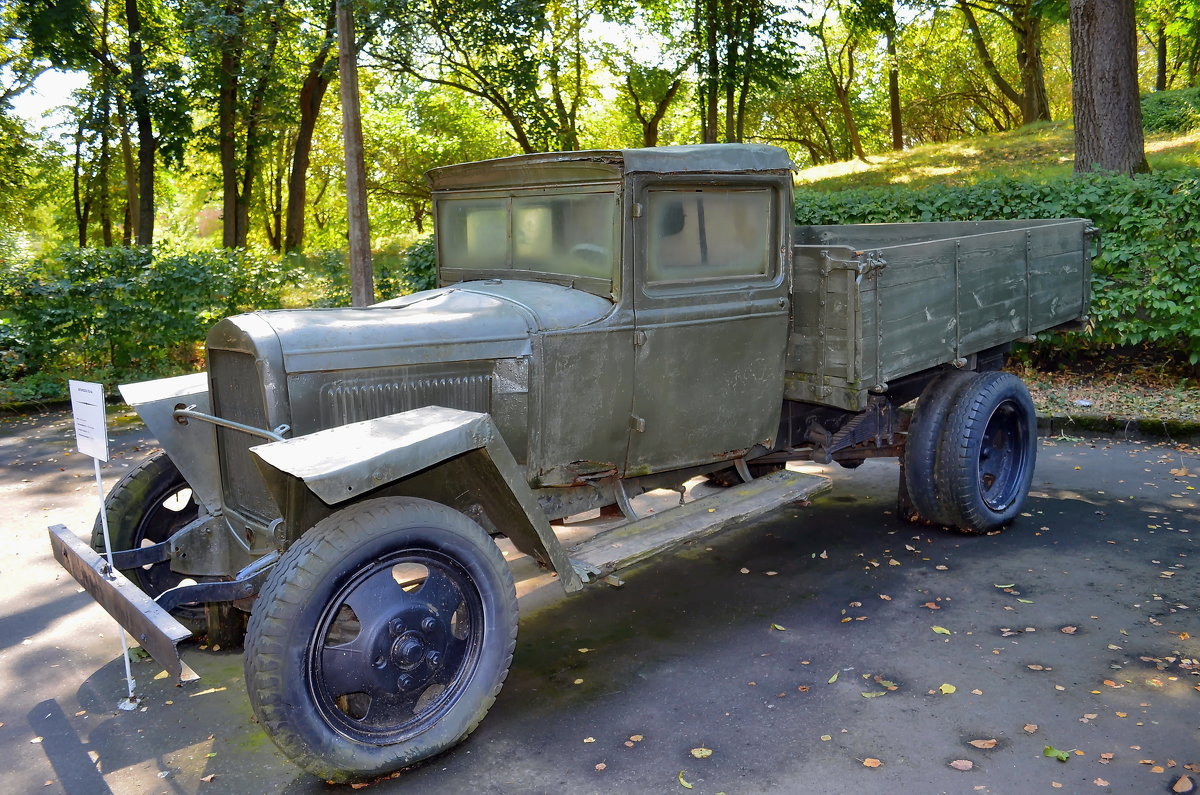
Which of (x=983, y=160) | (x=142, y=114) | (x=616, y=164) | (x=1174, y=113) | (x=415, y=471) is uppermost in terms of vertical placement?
(x=1174, y=113)

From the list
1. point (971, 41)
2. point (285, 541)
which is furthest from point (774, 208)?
point (971, 41)

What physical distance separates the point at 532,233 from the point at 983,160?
17.1m

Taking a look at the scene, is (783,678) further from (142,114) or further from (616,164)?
(142,114)

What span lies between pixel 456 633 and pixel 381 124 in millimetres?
25492

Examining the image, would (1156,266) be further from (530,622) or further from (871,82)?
(871,82)

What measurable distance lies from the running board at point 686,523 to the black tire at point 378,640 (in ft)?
1.76

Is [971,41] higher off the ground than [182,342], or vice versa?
[971,41]

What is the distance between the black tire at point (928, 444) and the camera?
532 centimetres

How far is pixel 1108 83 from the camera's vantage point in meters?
10.3

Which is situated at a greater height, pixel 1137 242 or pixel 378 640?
pixel 1137 242

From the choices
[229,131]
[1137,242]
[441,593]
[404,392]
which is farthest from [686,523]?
[229,131]

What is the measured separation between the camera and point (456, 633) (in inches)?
136

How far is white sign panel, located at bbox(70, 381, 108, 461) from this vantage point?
152 inches

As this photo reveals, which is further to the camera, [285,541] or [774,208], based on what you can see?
[774,208]
